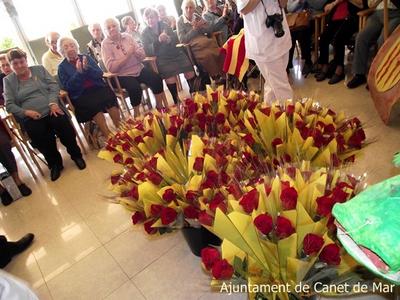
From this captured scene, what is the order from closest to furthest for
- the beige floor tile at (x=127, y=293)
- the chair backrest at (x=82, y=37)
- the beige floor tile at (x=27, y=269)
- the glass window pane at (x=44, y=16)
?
the beige floor tile at (x=127, y=293) → the beige floor tile at (x=27, y=269) → the chair backrest at (x=82, y=37) → the glass window pane at (x=44, y=16)

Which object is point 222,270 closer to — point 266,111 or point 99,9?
point 266,111

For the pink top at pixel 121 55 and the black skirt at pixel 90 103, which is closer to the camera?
the black skirt at pixel 90 103

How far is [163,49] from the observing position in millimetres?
3785

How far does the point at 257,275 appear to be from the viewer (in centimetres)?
72

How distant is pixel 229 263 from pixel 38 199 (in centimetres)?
249

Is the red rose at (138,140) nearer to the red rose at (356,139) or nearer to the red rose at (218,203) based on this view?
the red rose at (218,203)

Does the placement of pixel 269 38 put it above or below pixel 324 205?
above

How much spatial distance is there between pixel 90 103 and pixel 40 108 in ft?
1.56

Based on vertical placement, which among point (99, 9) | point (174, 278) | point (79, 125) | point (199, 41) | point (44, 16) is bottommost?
point (174, 278)

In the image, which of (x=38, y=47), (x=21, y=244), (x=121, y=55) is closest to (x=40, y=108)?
(x=121, y=55)

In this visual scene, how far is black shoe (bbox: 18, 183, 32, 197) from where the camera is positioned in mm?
2804

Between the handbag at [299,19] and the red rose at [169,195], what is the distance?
3.36 m

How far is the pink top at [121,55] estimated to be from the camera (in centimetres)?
350

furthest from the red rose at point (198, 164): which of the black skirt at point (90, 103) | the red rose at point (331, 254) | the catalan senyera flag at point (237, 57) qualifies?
the black skirt at point (90, 103)
